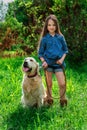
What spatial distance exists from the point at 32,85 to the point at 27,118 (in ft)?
2.06

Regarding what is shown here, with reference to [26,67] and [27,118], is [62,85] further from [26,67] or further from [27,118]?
[27,118]

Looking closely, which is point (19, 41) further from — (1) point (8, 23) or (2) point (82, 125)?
(2) point (82, 125)

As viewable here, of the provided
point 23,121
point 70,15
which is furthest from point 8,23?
point 23,121

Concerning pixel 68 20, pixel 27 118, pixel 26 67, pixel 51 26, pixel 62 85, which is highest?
pixel 51 26

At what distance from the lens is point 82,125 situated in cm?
583

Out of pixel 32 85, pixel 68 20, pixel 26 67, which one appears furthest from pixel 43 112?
pixel 68 20

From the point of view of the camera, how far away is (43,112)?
21.6 ft

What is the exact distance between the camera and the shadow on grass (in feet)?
19.9

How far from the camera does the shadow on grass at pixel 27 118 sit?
6078mm

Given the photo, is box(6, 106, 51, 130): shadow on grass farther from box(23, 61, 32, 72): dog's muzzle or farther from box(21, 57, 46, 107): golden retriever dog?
box(23, 61, 32, 72): dog's muzzle

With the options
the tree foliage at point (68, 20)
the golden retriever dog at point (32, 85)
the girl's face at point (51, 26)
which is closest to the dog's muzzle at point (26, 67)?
the golden retriever dog at point (32, 85)

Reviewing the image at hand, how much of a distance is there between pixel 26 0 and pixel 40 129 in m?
8.03

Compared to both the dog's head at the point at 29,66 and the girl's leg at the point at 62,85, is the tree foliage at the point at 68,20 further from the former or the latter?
the dog's head at the point at 29,66

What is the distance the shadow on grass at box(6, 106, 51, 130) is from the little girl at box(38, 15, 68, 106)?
1.45 ft
